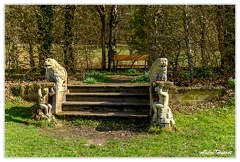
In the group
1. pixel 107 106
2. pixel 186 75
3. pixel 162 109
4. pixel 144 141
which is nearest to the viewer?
pixel 144 141

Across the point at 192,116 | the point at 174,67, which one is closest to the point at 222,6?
the point at 174,67

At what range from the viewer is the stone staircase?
8.31 meters

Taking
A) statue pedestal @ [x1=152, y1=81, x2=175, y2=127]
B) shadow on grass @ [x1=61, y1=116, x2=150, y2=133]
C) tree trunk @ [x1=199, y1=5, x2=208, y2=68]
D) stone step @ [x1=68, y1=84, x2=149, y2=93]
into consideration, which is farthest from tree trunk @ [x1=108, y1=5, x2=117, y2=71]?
statue pedestal @ [x1=152, y1=81, x2=175, y2=127]

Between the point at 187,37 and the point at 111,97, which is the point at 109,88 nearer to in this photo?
the point at 111,97

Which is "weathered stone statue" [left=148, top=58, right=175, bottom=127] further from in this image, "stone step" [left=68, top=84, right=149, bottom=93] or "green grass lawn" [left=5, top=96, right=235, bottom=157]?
"stone step" [left=68, top=84, right=149, bottom=93]

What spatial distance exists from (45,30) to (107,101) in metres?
4.35

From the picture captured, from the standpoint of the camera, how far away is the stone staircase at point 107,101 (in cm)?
831

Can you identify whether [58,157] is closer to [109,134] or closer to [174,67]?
[109,134]

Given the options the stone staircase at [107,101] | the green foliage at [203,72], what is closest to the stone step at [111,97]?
the stone staircase at [107,101]

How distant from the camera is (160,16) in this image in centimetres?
1198

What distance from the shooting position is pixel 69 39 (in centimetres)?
1173

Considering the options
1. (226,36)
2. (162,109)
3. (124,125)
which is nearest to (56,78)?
(124,125)

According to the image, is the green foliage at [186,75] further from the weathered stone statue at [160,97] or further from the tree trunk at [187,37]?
the weathered stone statue at [160,97]

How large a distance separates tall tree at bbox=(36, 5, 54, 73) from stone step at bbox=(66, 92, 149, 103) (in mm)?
3142
